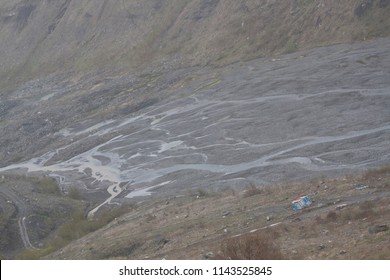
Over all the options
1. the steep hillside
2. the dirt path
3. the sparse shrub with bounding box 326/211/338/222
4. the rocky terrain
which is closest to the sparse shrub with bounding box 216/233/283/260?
the rocky terrain

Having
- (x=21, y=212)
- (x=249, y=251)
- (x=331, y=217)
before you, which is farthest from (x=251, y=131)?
(x=249, y=251)

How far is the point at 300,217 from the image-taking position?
2061cm

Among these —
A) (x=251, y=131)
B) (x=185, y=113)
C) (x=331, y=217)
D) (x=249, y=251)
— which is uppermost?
(x=249, y=251)

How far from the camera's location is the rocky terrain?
33.8 meters

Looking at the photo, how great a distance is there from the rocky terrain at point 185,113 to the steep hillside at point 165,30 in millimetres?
245

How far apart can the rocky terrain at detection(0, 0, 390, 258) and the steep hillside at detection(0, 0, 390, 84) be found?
0.80 feet

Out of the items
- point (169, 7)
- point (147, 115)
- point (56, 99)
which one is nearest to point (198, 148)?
point (147, 115)

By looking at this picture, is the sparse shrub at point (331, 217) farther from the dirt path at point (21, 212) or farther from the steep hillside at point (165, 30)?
the steep hillside at point (165, 30)

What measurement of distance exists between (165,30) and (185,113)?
35.3 meters

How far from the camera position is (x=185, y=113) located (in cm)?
5550

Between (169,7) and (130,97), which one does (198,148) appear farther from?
(169,7)

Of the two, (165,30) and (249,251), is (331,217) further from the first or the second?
(165,30)

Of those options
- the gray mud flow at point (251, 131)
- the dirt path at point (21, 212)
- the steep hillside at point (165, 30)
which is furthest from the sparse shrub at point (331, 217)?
the steep hillside at point (165, 30)

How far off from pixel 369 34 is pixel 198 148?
27498mm
